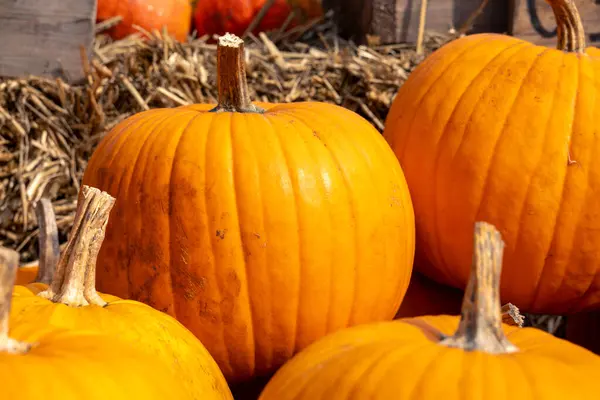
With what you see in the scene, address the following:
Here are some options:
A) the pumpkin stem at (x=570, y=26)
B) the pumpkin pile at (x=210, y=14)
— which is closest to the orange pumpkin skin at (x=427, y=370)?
the pumpkin stem at (x=570, y=26)

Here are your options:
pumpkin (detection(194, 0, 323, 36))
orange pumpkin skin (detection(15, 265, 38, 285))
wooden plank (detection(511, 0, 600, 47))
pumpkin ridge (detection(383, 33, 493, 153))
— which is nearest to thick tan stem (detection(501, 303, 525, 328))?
pumpkin ridge (detection(383, 33, 493, 153))

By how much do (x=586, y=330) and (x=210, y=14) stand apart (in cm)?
240

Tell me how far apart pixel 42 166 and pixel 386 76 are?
4.14 feet

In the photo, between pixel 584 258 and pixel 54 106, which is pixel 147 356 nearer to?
pixel 584 258

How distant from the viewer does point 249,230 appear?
1.48 metres

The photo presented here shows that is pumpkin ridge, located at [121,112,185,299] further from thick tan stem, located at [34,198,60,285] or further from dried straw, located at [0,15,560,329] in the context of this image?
dried straw, located at [0,15,560,329]

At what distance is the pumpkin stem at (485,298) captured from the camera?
107 cm

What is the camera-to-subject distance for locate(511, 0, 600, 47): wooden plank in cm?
280

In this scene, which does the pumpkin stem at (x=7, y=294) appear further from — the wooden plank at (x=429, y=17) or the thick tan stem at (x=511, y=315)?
the wooden plank at (x=429, y=17)

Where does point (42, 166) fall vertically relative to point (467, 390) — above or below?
below

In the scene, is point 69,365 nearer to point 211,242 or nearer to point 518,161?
point 211,242

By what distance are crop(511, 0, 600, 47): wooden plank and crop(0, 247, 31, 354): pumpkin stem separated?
91.7 inches

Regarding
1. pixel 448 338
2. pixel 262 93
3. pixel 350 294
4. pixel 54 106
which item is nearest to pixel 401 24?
pixel 262 93

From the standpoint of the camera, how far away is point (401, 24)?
317 cm
